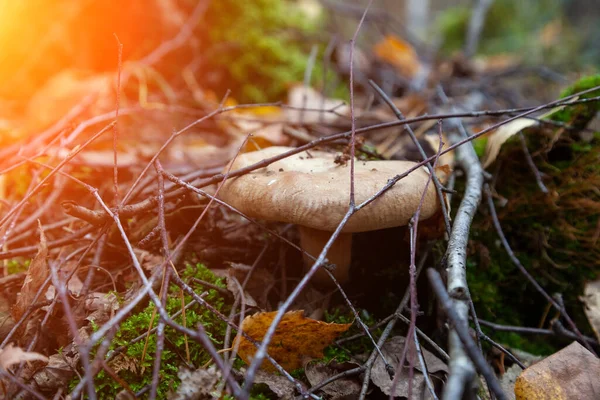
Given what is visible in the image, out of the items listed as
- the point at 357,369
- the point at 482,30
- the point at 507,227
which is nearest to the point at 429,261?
the point at 507,227

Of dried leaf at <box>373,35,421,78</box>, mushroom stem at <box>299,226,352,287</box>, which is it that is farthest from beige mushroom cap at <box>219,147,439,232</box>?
dried leaf at <box>373,35,421,78</box>

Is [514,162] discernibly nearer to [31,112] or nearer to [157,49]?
[157,49]

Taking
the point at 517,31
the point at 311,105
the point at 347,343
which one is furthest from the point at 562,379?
the point at 517,31

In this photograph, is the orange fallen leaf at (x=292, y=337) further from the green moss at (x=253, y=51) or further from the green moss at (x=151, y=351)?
the green moss at (x=253, y=51)

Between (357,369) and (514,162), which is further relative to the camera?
(514,162)

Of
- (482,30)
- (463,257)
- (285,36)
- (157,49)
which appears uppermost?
(482,30)

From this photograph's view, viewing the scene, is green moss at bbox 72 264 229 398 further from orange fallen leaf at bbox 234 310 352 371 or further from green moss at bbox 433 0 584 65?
green moss at bbox 433 0 584 65

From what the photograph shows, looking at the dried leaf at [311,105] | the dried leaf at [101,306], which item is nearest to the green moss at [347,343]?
the dried leaf at [101,306]
